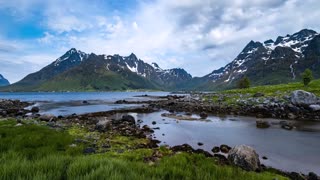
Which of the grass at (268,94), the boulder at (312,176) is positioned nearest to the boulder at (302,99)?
the grass at (268,94)

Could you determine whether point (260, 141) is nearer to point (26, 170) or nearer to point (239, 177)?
point (239, 177)

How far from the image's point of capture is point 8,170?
6.15m

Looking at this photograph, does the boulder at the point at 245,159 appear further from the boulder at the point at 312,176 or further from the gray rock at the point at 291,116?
the gray rock at the point at 291,116

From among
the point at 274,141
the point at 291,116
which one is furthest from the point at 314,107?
the point at 274,141

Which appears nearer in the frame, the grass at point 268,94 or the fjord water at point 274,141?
the fjord water at point 274,141

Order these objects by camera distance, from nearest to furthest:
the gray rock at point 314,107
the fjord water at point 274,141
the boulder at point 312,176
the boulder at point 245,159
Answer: the boulder at point 312,176, the boulder at point 245,159, the fjord water at point 274,141, the gray rock at point 314,107

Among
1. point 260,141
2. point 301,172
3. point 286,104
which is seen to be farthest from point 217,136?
point 286,104

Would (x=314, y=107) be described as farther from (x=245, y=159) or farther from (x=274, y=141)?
(x=245, y=159)

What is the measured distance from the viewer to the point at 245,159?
14.3m

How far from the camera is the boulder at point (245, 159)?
46.0 ft

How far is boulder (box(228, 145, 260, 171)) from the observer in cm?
1402

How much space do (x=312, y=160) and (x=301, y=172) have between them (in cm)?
372

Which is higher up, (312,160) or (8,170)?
(8,170)

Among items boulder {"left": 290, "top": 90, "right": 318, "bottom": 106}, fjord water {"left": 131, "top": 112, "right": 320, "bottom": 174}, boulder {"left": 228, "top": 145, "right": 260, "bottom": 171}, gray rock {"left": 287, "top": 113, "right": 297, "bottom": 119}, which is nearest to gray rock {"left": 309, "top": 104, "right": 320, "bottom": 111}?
boulder {"left": 290, "top": 90, "right": 318, "bottom": 106}
